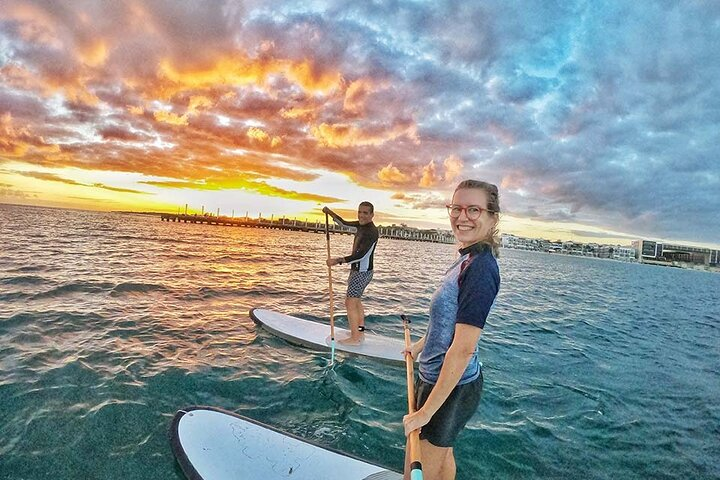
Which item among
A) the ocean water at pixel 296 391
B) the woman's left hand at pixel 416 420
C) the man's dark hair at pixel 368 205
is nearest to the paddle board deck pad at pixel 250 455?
the ocean water at pixel 296 391

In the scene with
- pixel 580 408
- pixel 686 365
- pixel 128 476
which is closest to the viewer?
pixel 128 476

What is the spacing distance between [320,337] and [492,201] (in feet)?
26.7

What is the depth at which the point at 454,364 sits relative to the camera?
240 centimetres

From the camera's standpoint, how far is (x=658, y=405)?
8234 mm

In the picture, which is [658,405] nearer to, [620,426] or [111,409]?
[620,426]

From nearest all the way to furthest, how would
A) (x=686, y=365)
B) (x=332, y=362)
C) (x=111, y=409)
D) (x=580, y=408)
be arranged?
(x=111, y=409)
(x=580, y=408)
(x=332, y=362)
(x=686, y=365)

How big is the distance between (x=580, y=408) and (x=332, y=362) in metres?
5.44

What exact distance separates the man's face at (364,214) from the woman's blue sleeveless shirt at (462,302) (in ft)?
18.9

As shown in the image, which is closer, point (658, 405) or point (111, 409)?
point (111, 409)

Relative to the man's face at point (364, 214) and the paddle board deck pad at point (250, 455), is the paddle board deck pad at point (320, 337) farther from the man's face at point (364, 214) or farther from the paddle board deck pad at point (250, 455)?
the paddle board deck pad at point (250, 455)

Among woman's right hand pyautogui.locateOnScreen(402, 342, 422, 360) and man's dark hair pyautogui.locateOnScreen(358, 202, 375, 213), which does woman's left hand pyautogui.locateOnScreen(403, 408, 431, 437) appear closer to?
woman's right hand pyautogui.locateOnScreen(402, 342, 422, 360)

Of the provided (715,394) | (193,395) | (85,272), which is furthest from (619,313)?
(85,272)

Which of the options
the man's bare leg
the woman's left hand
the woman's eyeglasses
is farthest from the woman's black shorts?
the man's bare leg

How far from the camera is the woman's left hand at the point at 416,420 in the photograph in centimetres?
257
